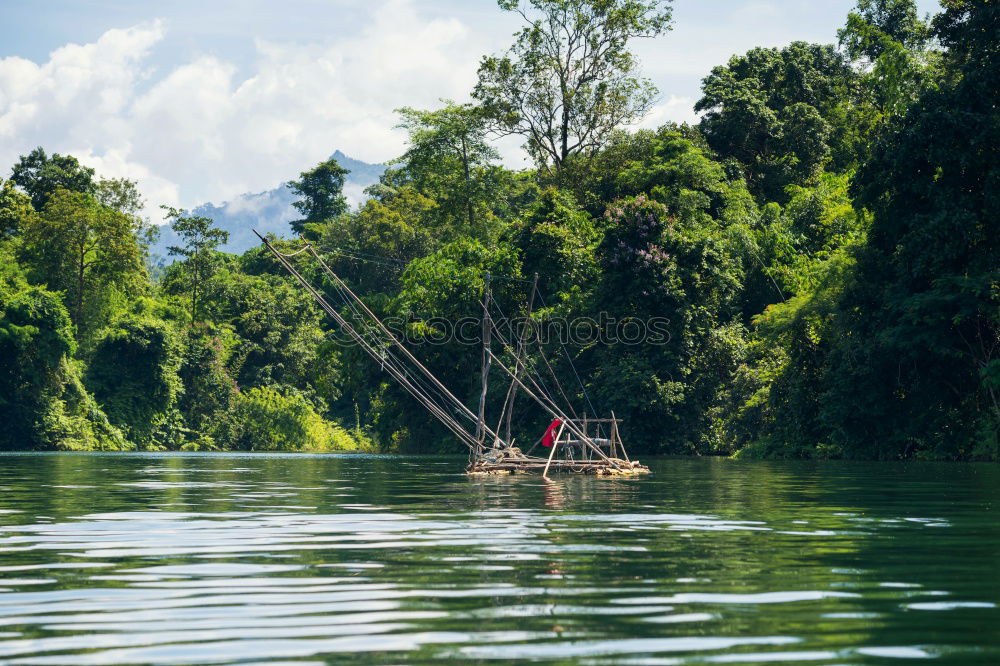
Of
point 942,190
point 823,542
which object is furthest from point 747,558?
point 942,190

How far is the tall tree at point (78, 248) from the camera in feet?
281

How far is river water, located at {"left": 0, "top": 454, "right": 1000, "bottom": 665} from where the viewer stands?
→ 308 inches

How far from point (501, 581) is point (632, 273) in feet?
161

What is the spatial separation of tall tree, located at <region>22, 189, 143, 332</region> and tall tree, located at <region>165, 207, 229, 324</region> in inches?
295

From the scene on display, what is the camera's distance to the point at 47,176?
97.6m

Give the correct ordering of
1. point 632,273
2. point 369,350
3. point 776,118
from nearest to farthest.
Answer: point 369,350 → point 632,273 → point 776,118

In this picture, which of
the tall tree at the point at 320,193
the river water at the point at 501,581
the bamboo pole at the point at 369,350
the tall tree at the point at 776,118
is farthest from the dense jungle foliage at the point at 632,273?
the river water at the point at 501,581

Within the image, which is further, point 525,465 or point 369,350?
point 525,465

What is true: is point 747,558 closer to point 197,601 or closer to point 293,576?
point 293,576

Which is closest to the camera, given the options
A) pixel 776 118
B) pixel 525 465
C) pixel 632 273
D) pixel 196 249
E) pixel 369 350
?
pixel 369 350

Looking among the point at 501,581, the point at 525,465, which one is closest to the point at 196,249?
the point at 525,465

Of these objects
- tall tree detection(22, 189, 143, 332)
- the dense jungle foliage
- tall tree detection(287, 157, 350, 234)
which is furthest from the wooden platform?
tall tree detection(287, 157, 350, 234)

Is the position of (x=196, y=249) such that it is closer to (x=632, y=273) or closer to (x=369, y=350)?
(x=632, y=273)

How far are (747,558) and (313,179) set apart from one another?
104311mm
